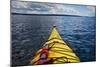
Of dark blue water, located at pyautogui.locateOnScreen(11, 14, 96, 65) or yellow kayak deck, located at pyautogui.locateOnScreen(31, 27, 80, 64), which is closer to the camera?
dark blue water, located at pyautogui.locateOnScreen(11, 14, 96, 65)

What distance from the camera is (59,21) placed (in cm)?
230

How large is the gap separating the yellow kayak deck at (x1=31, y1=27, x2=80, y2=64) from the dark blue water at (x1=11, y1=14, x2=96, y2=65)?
0.15ft

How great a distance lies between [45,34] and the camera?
2.24 meters

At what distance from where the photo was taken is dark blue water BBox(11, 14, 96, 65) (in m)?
2.13

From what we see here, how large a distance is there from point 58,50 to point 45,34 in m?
0.25

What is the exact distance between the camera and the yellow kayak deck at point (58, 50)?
7.40 feet

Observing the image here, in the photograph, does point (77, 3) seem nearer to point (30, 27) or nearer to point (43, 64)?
point (30, 27)

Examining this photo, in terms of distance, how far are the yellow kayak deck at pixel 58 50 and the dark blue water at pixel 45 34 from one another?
5cm

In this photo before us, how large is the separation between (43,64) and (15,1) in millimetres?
773

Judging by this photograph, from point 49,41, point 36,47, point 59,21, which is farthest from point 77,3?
point 36,47

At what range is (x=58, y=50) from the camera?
2.29m

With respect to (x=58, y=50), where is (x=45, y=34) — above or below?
above

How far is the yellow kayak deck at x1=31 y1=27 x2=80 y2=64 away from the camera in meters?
2.26

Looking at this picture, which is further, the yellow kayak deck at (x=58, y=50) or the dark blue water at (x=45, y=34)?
the yellow kayak deck at (x=58, y=50)
